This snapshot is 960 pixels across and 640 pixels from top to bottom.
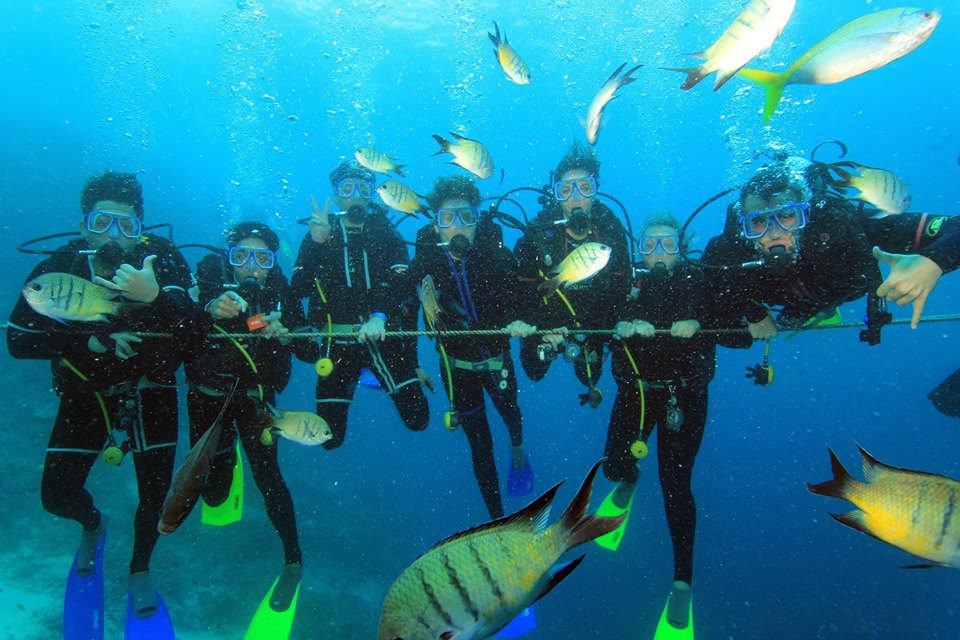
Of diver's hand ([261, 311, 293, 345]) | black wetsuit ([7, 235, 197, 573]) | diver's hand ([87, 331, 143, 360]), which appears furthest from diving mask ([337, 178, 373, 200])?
diver's hand ([87, 331, 143, 360])

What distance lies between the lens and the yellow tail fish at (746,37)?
8.79ft

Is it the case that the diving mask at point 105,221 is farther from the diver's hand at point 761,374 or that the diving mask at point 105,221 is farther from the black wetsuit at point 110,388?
the diver's hand at point 761,374

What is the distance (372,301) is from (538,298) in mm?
1991

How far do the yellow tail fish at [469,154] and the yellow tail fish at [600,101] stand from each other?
106 cm

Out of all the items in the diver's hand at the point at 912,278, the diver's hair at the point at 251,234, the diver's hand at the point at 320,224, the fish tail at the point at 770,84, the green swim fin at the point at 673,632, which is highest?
the diver's hand at the point at 320,224

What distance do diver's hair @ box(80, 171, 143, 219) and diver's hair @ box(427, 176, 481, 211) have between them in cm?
290

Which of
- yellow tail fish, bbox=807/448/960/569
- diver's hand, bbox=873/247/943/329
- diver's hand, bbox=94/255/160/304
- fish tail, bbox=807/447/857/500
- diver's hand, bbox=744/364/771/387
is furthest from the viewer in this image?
diver's hand, bbox=744/364/771/387

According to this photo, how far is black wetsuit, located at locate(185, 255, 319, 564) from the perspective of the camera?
182 inches

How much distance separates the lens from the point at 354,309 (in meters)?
5.42

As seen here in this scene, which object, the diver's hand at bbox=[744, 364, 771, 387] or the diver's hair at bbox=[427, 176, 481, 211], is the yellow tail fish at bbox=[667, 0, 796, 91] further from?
the diver's hand at bbox=[744, 364, 771, 387]

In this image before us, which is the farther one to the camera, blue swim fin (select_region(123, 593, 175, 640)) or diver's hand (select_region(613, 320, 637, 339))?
blue swim fin (select_region(123, 593, 175, 640))

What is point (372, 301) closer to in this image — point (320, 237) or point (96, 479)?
point (320, 237)

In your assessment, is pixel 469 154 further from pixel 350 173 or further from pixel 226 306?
pixel 226 306

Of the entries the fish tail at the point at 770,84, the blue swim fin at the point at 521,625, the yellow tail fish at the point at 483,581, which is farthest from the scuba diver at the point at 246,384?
the fish tail at the point at 770,84
